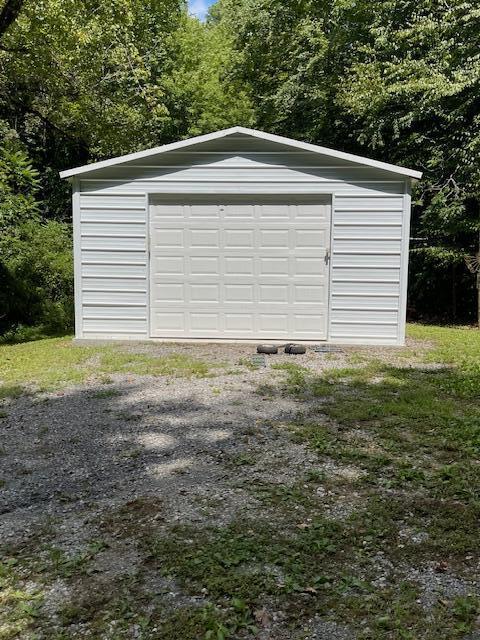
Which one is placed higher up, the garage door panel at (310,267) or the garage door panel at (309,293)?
the garage door panel at (310,267)

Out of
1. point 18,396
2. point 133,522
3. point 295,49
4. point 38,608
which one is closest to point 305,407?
point 133,522

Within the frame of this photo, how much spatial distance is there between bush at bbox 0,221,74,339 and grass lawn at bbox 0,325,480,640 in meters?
7.91

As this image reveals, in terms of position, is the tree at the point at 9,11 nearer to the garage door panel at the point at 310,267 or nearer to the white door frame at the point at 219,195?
the white door frame at the point at 219,195

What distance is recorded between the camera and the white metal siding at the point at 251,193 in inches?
329

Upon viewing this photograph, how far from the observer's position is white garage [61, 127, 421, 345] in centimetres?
836

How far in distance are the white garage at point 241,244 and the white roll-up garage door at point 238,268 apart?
2cm

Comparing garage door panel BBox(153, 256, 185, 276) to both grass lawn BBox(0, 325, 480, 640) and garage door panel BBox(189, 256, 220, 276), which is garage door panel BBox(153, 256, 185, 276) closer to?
garage door panel BBox(189, 256, 220, 276)

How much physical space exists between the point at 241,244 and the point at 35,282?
16.8 feet

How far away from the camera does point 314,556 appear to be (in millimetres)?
2619

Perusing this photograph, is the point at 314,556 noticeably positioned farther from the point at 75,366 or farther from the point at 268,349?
the point at 268,349

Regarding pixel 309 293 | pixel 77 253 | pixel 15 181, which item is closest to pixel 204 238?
pixel 309 293

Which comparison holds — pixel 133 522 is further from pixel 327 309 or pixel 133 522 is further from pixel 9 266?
pixel 9 266

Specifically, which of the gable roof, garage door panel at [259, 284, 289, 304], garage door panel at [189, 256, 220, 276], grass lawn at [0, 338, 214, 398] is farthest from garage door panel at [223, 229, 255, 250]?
grass lawn at [0, 338, 214, 398]

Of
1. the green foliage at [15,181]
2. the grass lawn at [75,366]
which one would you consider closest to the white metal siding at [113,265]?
the grass lawn at [75,366]
